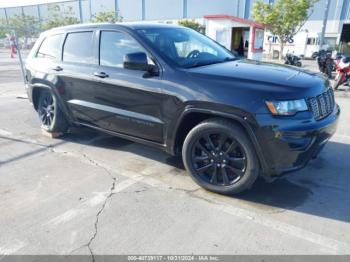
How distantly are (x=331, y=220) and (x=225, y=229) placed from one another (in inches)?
41.3

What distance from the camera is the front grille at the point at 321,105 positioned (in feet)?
9.69

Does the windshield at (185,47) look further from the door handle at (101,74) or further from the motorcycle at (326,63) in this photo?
the motorcycle at (326,63)

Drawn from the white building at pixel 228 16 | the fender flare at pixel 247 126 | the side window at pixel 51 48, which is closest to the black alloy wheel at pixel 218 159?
the fender flare at pixel 247 126

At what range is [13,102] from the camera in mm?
8344

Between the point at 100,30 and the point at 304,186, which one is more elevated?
the point at 100,30

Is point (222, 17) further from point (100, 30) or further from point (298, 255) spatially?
point (298, 255)

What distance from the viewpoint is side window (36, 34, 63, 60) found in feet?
15.8

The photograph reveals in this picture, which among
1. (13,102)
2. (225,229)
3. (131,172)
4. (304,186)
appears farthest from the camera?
(13,102)

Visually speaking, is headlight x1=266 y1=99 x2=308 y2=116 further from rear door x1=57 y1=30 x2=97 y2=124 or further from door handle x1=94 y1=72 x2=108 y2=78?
rear door x1=57 y1=30 x2=97 y2=124

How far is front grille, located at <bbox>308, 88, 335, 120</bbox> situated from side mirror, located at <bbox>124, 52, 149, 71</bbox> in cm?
178

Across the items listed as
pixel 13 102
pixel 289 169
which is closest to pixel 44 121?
pixel 13 102

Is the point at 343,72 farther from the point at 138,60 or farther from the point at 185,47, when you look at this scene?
the point at 138,60

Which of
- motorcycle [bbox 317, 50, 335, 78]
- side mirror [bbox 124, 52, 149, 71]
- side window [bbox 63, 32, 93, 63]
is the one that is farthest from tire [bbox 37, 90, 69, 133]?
motorcycle [bbox 317, 50, 335, 78]

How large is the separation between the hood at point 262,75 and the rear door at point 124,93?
618 millimetres
